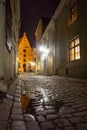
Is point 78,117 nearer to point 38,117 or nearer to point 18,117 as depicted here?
point 38,117

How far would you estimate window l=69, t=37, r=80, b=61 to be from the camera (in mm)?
13693

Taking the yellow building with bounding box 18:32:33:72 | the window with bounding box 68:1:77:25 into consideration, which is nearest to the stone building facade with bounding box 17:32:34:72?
the yellow building with bounding box 18:32:33:72

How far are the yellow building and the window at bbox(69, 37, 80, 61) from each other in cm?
4488

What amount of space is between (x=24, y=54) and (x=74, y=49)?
158ft

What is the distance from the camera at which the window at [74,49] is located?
13693 millimetres

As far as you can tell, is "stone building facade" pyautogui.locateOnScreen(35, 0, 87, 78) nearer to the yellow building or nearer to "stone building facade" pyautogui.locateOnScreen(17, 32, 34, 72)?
"stone building facade" pyautogui.locateOnScreen(17, 32, 34, 72)

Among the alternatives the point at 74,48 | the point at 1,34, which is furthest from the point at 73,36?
the point at 1,34

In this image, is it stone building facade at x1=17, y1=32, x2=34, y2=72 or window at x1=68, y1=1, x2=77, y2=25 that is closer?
window at x1=68, y1=1, x2=77, y2=25

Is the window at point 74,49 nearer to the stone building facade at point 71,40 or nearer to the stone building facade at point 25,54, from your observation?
the stone building facade at point 71,40

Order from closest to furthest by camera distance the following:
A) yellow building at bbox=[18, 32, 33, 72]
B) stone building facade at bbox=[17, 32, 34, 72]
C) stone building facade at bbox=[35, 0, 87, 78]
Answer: stone building facade at bbox=[35, 0, 87, 78] < stone building facade at bbox=[17, 32, 34, 72] < yellow building at bbox=[18, 32, 33, 72]

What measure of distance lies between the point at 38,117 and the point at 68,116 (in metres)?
0.54

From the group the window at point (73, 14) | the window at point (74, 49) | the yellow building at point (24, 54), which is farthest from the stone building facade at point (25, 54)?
A: the window at point (74, 49)

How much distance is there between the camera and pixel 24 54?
2436 inches

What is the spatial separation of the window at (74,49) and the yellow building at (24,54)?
44876 millimetres
